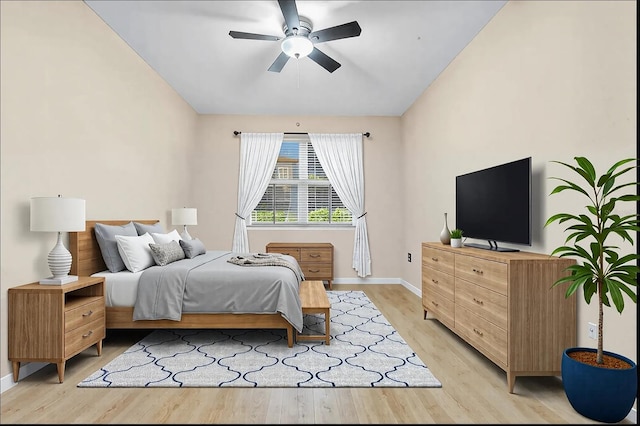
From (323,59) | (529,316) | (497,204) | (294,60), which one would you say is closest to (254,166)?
(294,60)

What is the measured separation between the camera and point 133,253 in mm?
3307

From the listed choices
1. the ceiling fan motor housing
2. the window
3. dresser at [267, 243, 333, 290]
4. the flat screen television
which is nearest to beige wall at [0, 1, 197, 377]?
the ceiling fan motor housing

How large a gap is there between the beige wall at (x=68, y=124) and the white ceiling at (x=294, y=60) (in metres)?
0.34

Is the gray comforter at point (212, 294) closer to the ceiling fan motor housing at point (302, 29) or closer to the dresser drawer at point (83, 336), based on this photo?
the dresser drawer at point (83, 336)

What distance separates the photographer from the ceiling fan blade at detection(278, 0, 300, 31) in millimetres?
2732

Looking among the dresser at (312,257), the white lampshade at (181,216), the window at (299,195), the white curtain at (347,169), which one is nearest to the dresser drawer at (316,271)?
the dresser at (312,257)

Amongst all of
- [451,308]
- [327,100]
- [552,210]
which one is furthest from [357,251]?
[552,210]

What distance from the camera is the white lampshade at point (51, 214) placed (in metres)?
2.46

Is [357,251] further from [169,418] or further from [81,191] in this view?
[169,418]

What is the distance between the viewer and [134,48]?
3.93m

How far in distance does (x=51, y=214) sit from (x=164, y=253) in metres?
1.10

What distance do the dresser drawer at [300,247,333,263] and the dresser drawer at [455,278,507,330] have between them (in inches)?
109

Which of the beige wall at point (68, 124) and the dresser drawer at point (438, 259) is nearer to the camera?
the beige wall at point (68, 124)

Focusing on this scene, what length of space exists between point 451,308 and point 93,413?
2654 mm
